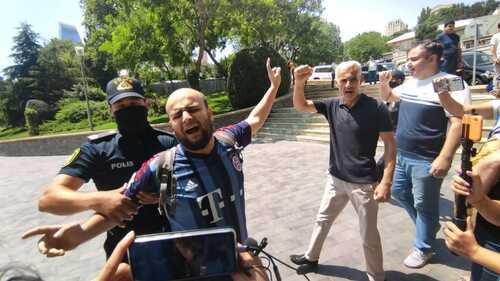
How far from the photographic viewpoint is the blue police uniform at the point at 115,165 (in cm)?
196

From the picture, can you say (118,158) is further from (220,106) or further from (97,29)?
(97,29)

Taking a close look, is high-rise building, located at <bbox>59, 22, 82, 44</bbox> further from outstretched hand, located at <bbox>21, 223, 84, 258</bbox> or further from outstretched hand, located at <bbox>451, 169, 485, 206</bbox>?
outstretched hand, located at <bbox>451, 169, 485, 206</bbox>

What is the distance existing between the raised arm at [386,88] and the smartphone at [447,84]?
872 millimetres

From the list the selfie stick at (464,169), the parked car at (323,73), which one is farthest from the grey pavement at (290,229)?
the parked car at (323,73)

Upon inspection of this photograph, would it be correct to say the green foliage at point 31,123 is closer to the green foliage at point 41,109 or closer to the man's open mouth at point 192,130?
the green foliage at point 41,109

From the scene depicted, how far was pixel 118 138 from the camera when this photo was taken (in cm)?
212

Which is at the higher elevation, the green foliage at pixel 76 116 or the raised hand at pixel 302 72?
the raised hand at pixel 302 72

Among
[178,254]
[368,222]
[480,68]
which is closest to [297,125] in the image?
[480,68]

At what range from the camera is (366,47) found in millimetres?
86188

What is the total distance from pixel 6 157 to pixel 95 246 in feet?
48.0

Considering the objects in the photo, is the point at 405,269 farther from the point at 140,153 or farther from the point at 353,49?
the point at 353,49

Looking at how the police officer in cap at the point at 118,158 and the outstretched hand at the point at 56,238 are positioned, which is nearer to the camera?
the outstretched hand at the point at 56,238

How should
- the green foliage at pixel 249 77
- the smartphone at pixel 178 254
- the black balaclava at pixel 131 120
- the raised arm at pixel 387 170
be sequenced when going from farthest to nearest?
the green foliage at pixel 249 77 → the raised arm at pixel 387 170 → the black balaclava at pixel 131 120 → the smartphone at pixel 178 254

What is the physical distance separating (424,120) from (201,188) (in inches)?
97.1
